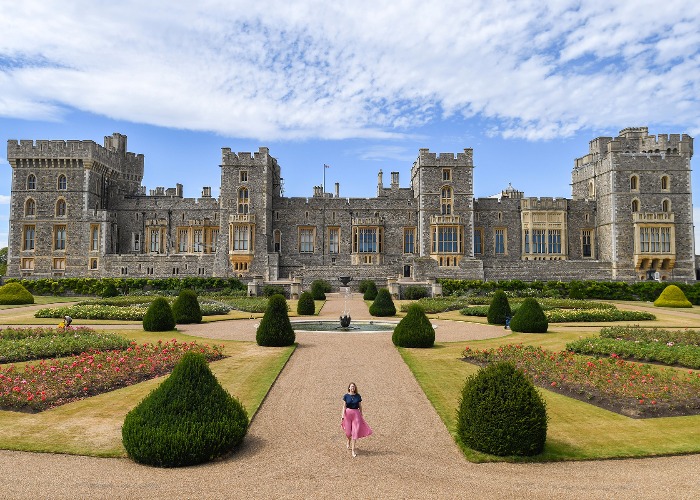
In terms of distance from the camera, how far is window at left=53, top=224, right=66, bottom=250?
49938 millimetres

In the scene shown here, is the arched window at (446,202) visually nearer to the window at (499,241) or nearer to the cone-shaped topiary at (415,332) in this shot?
the window at (499,241)

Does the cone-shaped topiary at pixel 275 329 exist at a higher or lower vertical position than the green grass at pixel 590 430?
higher

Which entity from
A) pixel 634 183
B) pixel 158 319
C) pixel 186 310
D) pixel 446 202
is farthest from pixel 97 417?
pixel 634 183

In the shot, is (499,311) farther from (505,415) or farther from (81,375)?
(81,375)

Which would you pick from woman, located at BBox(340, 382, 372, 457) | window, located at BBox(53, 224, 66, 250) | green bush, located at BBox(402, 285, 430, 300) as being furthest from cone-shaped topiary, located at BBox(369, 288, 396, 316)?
window, located at BBox(53, 224, 66, 250)

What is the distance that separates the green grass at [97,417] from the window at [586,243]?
149ft

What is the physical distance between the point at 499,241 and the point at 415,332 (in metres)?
37.6

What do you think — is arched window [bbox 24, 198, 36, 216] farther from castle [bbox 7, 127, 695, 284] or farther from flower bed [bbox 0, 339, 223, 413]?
flower bed [bbox 0, 339, 223, 413]

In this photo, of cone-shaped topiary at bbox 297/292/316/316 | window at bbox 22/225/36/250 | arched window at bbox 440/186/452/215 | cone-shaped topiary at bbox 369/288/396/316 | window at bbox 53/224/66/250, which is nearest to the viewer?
cone-shaped topiary at bbox 369/288/396/316

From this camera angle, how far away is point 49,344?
1597 cm

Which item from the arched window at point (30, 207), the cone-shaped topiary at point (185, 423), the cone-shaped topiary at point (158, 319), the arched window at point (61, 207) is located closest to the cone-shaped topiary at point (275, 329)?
the cone-shaped topiary at point (158, 319)

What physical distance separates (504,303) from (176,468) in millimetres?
19107

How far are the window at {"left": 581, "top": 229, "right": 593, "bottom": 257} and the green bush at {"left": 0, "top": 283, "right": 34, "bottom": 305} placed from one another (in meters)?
47.3

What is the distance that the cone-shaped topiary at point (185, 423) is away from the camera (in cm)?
768
